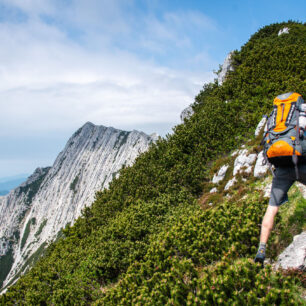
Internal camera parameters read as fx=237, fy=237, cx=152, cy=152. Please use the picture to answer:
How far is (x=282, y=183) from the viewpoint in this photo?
498 centimetres

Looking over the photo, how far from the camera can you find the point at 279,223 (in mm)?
6426

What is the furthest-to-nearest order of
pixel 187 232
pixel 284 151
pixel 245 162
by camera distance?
pixel 245 162, pixel 187 232, pixel 284 151

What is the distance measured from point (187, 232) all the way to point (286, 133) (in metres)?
4.65

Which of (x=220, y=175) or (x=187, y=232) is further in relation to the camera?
(x=220, y=175)

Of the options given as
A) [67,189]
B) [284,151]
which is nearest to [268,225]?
[284,151]

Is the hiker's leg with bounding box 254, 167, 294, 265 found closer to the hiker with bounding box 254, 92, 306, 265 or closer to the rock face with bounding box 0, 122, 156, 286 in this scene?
the hiker with bounding box 254, 92, 306, 265

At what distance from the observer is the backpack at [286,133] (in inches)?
185

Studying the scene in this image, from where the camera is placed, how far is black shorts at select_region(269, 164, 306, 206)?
488cm

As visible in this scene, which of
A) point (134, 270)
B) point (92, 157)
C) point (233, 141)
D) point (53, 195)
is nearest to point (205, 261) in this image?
point (134, 270)

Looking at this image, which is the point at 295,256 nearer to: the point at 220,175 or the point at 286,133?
the point at 286,133

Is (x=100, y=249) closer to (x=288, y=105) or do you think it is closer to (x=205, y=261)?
(x=205, y=261)

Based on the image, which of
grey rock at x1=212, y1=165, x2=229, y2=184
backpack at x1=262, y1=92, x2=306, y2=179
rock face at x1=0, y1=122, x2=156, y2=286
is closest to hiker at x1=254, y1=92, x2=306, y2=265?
backpack at x1=262, y1=92, x2=306, y2=179

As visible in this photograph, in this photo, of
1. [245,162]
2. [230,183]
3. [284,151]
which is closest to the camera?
[284,151]

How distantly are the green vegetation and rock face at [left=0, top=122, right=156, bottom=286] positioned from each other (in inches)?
2967
